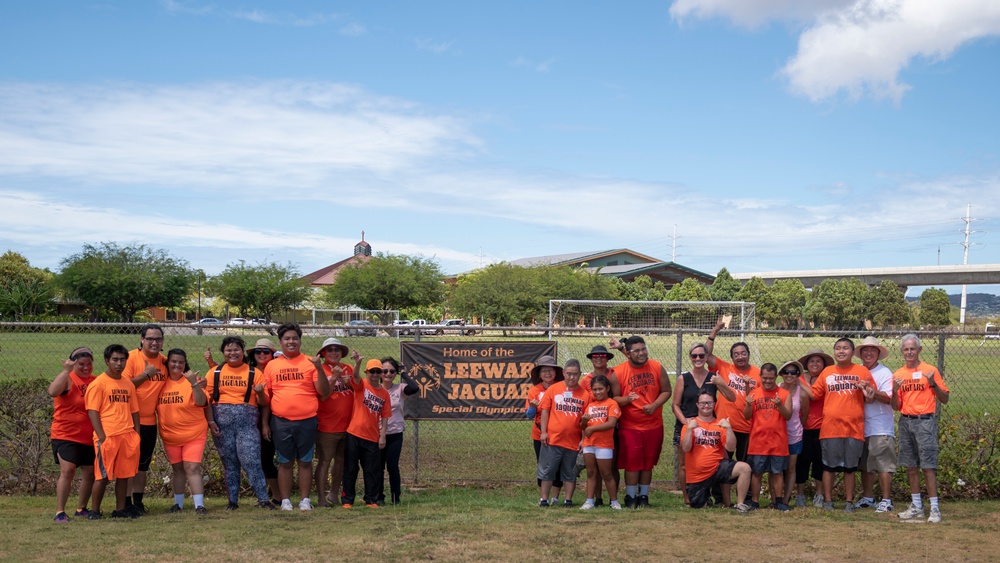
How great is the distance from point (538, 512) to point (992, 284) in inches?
3551

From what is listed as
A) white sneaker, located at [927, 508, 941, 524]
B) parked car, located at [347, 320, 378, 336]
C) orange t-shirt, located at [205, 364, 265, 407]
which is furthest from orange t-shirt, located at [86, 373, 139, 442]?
white sneaker, located at [927, 508, 941, 524]

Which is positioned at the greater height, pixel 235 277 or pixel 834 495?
pixel 235 277

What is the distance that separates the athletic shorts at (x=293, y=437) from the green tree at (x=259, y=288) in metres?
57.1

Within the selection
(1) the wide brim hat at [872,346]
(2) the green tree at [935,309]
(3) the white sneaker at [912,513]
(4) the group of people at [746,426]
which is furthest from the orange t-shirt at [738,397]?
(2) the green tree at [935,309]

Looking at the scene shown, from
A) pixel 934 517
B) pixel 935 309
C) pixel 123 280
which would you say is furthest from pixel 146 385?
pixel 935 309

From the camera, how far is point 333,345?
7.82 m

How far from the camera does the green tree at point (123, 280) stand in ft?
178

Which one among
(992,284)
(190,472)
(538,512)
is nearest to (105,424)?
(190,472)

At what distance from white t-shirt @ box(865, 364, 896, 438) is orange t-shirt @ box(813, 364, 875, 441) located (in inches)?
2.7

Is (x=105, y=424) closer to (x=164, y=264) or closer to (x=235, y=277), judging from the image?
(x=164, y=264)

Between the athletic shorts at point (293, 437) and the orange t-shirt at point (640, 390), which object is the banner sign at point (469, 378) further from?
the athletic shorts at point (293, 437)

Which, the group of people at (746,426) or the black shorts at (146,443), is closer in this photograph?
the black shorts at (146,443)

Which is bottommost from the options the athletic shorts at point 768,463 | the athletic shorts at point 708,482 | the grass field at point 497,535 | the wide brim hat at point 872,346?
the grass field at point 497,535

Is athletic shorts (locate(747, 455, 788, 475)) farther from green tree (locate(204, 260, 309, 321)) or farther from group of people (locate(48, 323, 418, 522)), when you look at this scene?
green tree (locate(204, 260, 309, 321))
